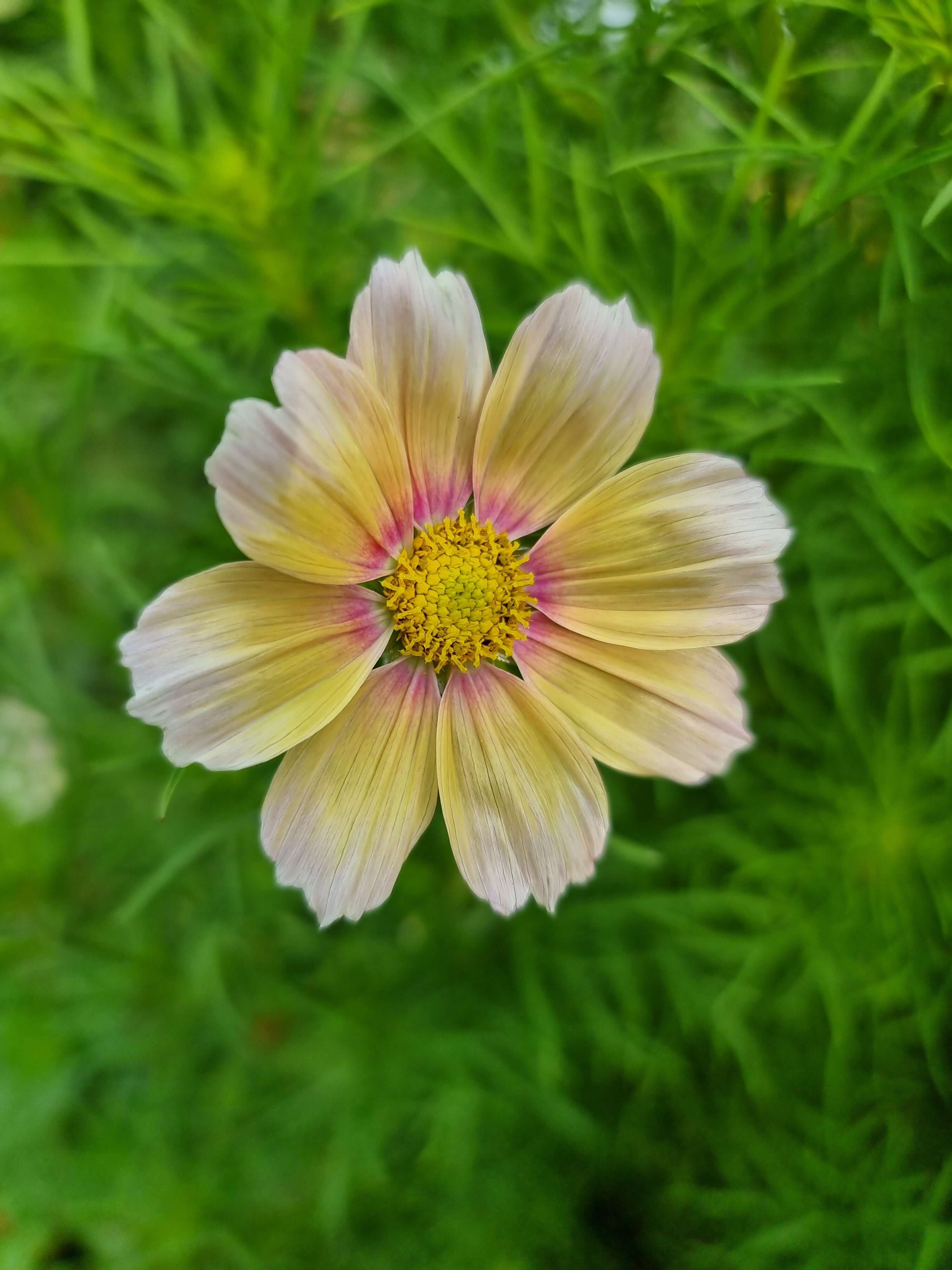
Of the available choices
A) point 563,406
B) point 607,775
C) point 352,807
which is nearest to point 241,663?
point 352,807

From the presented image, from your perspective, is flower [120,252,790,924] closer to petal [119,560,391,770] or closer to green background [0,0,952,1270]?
petal [119,560,391,770]

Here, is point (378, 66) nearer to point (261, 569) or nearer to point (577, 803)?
point (261, 569)

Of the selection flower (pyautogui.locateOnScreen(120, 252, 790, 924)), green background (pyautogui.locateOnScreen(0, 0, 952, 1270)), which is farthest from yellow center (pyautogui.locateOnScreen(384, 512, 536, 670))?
green background (pyautogui.locateOnScreen(0, 0, 952, 1270))

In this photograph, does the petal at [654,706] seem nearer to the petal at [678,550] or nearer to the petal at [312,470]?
the petal at [678,550]

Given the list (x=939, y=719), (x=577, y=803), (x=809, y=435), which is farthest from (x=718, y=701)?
(x=939, y=719)

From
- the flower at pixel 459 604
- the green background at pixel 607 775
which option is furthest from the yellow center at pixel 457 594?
the green background at pixel 607 775
